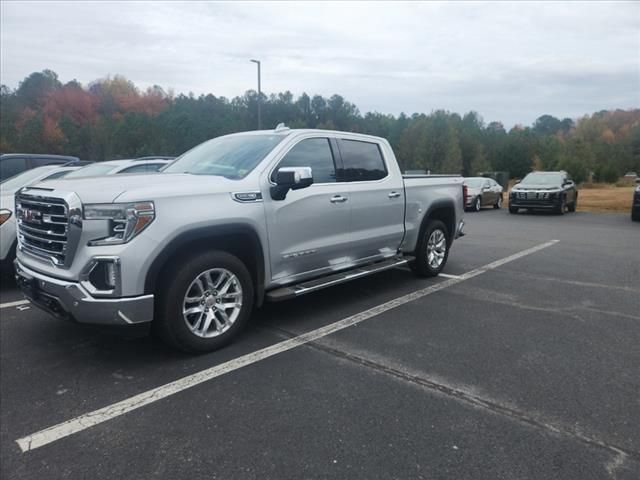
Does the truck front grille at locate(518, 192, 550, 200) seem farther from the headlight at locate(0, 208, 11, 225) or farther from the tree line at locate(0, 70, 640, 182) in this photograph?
the tree line at locate(0, 70, 640, 182)

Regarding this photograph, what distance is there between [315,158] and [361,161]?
82 centimetres

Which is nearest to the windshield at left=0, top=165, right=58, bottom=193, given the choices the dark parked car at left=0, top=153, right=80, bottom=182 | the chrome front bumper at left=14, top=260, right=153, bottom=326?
the dark parked car at left=0, top=153, right=80, bottom=182

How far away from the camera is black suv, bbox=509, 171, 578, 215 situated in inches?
710

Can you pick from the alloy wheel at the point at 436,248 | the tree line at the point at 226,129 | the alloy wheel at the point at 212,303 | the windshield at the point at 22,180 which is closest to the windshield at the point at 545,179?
the alloy wheel at the point at 436,248

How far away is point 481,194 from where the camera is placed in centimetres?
2077

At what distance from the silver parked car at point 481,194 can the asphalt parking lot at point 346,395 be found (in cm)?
1490

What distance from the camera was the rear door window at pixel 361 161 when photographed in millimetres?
5434

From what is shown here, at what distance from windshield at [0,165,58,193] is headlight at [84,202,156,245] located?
434cm

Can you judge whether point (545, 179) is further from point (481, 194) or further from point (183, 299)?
point (183, 299)

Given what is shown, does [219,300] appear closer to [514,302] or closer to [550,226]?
[514,302]

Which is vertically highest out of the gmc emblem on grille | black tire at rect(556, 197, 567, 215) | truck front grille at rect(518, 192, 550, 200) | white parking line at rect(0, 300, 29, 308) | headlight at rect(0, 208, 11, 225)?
the gmc emblem on grille

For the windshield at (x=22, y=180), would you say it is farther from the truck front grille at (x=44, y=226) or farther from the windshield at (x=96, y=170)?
the truck front grille at (x=44, y=226)

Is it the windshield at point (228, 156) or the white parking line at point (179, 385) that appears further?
the windshield at point (228, 156)

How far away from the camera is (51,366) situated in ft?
12.8
